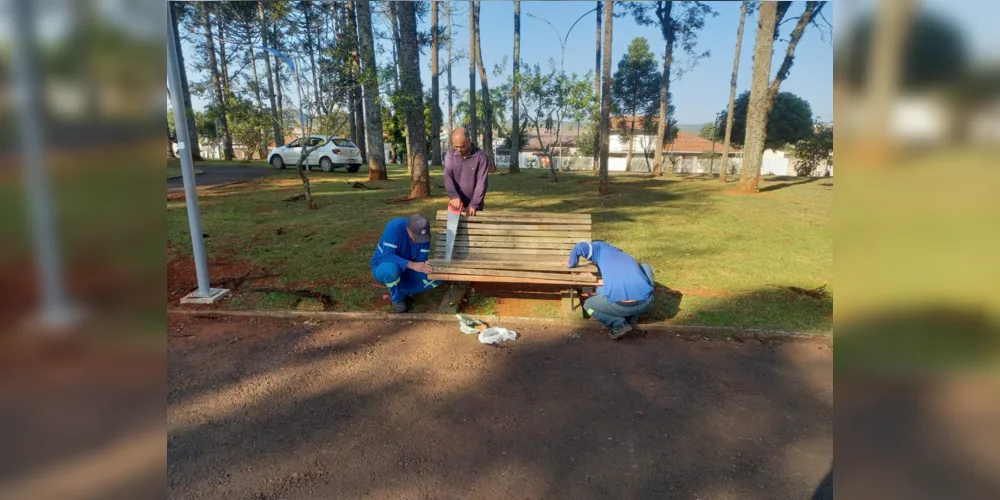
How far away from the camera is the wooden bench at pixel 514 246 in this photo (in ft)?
16.3

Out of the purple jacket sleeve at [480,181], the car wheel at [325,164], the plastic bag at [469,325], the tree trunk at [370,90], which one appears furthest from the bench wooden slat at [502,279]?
the car wheel at [325,164]

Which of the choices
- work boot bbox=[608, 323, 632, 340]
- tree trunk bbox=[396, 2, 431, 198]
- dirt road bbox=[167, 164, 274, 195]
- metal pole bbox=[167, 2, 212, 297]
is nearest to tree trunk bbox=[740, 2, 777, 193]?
tree trunk bbox=[396, 2, 431, 198]

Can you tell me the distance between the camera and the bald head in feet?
19.2

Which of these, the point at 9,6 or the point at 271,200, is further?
the point at 271,200

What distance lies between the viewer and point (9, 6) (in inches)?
21.3

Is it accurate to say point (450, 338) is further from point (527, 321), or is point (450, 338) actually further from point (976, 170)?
point (976, 170)

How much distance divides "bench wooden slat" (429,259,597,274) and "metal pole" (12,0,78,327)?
443cm

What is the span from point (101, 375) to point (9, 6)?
1.41ft

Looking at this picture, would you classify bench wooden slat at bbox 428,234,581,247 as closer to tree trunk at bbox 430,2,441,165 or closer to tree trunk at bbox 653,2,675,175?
tree trunk at bbox 430,2,441,165

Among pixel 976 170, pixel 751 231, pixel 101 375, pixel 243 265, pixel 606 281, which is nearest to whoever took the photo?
pixel 976 170

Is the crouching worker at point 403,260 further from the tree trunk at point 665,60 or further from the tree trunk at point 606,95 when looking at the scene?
the tree trunk at point 665,60

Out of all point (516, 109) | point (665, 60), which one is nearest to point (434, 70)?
point (516, 109)

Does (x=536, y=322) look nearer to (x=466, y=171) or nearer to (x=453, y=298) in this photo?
(x=453, y=298)

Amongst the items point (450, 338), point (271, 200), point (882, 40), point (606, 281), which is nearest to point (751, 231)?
point (606, 281)
